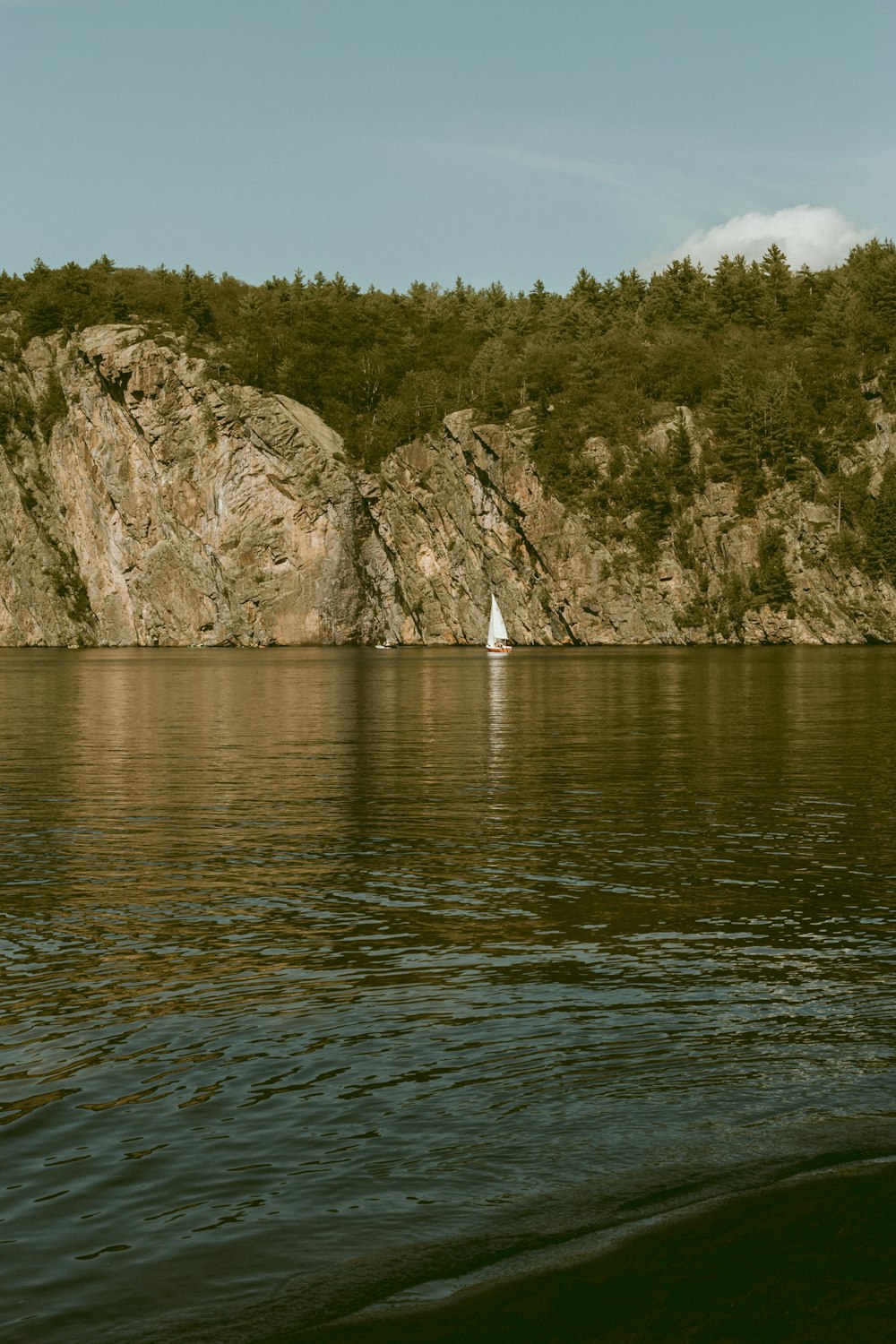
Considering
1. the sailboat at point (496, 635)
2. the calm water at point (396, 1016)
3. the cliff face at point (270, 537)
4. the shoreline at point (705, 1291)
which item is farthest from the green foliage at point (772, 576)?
the shoreline at point (705, 1291)

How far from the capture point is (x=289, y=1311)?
7.11 metres

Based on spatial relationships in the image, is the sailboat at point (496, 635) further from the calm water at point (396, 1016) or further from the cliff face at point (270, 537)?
the calm water at point (396, 1016)

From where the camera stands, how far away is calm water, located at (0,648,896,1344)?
812 cm

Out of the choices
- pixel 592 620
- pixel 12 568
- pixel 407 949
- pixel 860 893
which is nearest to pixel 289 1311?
pixel 407 949

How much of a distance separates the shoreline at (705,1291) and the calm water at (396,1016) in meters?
0.39

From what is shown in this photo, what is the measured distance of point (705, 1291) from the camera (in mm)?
7324

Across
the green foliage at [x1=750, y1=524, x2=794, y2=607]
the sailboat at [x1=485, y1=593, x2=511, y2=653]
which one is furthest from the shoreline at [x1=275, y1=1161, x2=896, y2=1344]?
the green foliage at [x1=750, y1=524, x2=794, y2=607]

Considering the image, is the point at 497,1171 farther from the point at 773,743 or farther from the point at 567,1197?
the point at 773,743

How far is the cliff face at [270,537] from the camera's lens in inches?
7200

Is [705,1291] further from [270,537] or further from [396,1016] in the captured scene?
[270,537]

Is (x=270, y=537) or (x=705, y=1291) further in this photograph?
(x=270, y=537)

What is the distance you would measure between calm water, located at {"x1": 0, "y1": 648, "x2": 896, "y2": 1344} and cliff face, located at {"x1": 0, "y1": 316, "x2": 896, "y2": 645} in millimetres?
152626

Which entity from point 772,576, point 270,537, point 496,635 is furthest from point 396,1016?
point 270,537

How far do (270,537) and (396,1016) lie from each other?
177 metres
